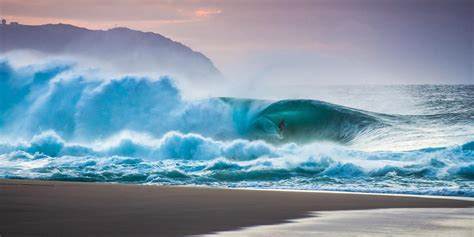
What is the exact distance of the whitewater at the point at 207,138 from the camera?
2127cm

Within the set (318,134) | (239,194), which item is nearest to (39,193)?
(239,194)

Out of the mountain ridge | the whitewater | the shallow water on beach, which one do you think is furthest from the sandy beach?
the mountain ridge

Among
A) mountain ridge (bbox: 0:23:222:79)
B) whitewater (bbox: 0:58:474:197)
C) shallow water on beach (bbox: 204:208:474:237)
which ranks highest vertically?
mountain ridge (bbox: 0:23:222:79)

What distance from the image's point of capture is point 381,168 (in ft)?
70.3

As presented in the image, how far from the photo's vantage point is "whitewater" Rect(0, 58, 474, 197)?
21.3 m

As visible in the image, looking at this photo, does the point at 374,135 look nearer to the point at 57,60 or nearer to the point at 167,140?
the point at 167,140

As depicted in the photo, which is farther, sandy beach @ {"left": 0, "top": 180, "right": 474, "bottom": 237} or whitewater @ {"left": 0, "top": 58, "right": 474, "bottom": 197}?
whitewater @ {"left": 0, "top": 58, "right": 474, "bottom": 197}

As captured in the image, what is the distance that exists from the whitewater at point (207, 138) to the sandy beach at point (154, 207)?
3.20m

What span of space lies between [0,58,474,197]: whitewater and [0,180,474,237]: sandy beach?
3.20 metres

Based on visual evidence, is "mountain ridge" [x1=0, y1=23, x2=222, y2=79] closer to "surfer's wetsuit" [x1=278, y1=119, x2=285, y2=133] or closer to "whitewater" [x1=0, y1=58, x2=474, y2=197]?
"whitewater" [x1=0, y1=58, x2=474, y2=197]

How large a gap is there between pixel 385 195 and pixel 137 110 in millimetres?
16910

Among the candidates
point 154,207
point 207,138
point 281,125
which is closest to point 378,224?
point 154,207

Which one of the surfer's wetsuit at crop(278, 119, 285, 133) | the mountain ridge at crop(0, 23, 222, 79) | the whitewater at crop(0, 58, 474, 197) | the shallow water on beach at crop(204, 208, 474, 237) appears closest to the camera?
the shallow water on beach at crop(204, 208, 474, 237)

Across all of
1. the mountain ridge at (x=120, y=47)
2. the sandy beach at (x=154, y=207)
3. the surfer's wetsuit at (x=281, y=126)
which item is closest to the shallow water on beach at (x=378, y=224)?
the sandy beach at (x=154, y=207)
